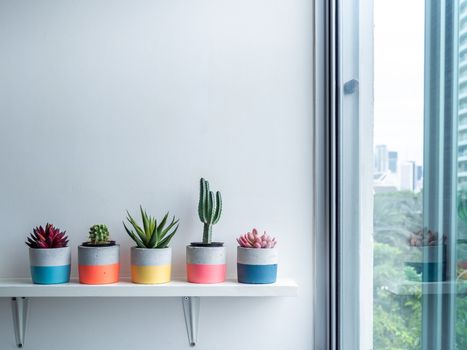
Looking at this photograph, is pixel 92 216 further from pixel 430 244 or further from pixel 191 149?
pixel 430 244

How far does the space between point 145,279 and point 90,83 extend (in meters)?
0.54

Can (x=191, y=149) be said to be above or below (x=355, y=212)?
above

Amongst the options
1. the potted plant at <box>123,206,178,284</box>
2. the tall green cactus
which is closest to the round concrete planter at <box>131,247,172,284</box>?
the potted plant at <box>123,206,178,284</box>

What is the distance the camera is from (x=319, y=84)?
120 cm

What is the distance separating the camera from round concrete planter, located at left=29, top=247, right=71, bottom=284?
1079 millimetres

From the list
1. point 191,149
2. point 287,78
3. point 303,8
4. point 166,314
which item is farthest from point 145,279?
point 303,8

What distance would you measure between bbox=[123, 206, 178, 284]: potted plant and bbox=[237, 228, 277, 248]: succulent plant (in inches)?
6.8

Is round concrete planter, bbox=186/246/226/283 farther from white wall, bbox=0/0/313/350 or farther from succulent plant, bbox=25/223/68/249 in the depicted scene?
succulent plant, bbox=25/223/68/249

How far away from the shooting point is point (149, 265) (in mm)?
1079

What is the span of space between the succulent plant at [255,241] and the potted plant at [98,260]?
12.4 inches

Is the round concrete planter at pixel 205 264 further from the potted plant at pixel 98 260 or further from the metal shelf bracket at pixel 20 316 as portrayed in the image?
the metal shelf bracket at pixel 20 316

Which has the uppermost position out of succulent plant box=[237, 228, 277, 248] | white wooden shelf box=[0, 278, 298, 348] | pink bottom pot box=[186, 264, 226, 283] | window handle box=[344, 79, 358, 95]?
window handle box=[344, 79, 358, 95]

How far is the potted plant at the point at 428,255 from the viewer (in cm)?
56

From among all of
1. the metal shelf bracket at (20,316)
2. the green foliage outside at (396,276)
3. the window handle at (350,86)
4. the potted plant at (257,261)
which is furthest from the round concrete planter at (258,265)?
the metal shelf bracket at (20,316)
